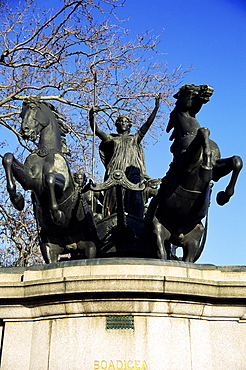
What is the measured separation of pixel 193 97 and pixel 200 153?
53.6 inches

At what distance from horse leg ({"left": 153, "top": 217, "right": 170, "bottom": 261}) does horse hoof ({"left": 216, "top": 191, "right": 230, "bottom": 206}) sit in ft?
3.25

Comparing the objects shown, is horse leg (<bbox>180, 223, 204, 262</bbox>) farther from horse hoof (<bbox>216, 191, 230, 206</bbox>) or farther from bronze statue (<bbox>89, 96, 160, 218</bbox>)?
bronze statue (<bbox>89, 96, 160, 218</bbox>)

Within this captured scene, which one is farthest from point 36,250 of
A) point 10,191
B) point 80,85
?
point 10,191

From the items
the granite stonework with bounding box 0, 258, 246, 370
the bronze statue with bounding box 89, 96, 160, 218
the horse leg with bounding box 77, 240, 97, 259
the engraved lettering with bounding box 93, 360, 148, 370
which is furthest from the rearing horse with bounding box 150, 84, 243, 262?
the engraved lettering with bounding box 93, 360, 148, 370

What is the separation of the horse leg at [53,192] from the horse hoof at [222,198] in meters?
2.50

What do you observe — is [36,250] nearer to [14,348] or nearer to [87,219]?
[87,219]

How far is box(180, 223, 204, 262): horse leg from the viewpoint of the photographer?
10.1 meters

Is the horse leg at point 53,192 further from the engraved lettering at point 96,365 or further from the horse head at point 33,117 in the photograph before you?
the engraved lettering at point 96,365

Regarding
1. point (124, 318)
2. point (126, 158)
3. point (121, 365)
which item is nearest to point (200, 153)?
point (126, 158)

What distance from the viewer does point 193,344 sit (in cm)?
763

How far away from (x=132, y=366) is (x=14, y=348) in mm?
1616

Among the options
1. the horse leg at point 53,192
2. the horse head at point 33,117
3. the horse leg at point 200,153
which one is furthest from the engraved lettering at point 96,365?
the horse head at point 33,117

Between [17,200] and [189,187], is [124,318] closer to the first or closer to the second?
[189,187]

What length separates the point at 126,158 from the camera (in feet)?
39.7
